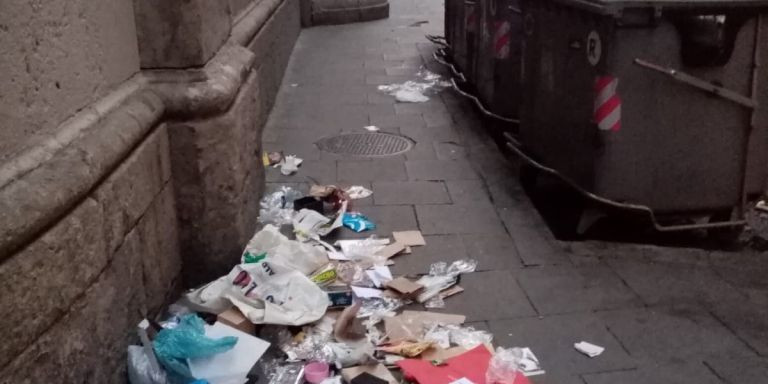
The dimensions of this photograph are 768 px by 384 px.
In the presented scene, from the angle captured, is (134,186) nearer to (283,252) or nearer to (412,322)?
(283,252)

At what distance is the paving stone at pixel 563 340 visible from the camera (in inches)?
136

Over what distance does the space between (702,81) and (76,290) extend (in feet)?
11.6

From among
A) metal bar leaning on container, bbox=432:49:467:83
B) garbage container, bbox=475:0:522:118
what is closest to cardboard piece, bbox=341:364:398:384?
garbage container, bbox=475:0:522:118

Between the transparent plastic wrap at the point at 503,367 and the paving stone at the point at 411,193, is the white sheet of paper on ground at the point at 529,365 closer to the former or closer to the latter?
the transparent plastic wrap at the point at 503,367

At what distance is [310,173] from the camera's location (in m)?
5.88

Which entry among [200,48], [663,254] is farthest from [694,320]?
[200,48]

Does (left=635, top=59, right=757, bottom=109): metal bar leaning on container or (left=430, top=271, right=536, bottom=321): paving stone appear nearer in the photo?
(left=430, top=271, right=536, bottom=321): paving stone

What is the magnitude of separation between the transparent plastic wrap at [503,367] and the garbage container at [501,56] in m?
3.41

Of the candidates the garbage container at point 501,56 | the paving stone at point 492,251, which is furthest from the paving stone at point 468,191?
the garbage container at point 501,56

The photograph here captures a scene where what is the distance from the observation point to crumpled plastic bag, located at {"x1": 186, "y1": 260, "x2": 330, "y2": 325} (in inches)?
140

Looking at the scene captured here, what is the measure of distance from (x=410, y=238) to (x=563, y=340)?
1332mm

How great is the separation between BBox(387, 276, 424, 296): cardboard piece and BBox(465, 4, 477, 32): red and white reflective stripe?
420 cm

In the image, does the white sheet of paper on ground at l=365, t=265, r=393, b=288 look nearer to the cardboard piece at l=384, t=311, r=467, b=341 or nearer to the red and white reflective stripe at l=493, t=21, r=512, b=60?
the cardboard piece at l=384, t=311, r=467, b=341

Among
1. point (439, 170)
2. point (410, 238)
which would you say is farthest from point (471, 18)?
point (410, 238)
